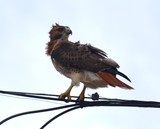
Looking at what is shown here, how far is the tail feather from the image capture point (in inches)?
304

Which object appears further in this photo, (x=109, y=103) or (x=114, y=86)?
(x=114, y=86)

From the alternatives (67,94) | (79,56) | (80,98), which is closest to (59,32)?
(79,56)

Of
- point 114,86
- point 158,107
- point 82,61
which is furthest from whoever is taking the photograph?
point 82,61

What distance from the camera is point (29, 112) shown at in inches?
271

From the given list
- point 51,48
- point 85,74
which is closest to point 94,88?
point 85,74

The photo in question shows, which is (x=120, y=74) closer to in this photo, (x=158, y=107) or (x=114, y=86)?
(x=114, y=86)

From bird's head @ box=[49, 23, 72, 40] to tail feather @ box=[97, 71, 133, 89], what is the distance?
2.97ft

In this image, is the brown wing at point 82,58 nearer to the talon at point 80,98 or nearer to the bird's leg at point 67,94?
the bird's leg at point 67,94

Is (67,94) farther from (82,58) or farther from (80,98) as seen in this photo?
(82,58)

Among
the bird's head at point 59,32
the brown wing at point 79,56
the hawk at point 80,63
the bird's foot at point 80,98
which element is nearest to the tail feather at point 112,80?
the hawk at point 80,63

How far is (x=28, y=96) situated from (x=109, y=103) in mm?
877

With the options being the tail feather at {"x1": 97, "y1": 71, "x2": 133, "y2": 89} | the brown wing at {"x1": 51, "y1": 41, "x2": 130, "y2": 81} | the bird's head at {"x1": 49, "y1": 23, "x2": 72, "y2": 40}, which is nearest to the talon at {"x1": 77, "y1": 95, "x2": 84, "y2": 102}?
the tail feather at {"x1": 97, "y1": 71, "x2": 133, "y2": 89}

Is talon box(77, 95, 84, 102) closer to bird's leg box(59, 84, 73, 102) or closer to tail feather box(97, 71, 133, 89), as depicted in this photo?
bird's leg box(59, 84, 73, 102)

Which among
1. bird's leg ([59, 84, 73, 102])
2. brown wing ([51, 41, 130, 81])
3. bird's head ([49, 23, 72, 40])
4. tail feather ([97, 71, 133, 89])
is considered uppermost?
bird's head ([49, 23, 72, 40])
